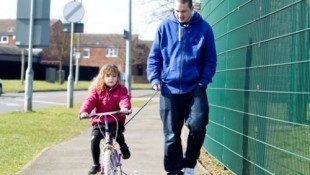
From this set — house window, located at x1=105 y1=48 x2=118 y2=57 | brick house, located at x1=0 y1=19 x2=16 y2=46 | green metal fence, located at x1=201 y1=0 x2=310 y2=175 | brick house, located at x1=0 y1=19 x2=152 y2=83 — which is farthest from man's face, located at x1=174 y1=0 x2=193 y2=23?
brick house, located at x1=0 y1=19 x2=16 y2=46

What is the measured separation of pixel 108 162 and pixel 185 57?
4.42ft

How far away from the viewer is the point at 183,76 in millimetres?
6168

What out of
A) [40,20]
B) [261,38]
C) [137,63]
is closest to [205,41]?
[261,38]

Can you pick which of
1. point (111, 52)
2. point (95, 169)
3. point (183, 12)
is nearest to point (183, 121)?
point (183, 12)

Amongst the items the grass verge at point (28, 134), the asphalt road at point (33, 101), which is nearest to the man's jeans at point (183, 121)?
the grass verge at point (28, 134)

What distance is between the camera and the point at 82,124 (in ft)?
53.4

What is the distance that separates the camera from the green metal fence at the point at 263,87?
185 inches

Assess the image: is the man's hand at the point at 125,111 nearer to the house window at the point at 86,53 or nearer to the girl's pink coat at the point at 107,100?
the girl's pink coat at the point at 107,100

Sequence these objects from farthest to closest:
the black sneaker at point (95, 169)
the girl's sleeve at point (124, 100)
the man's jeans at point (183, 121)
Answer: the black sneaker at point (95, 169) < the girl's sleeve at point (124, 100) < the man's jeans at point (183, 121)

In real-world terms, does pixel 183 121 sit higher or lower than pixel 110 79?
lower

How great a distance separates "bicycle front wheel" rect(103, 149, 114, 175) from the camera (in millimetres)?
6184

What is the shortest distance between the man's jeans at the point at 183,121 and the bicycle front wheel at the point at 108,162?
61cm

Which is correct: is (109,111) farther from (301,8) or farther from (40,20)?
(40,20)

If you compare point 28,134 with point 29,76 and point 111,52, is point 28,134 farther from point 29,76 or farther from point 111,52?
point 111,52
